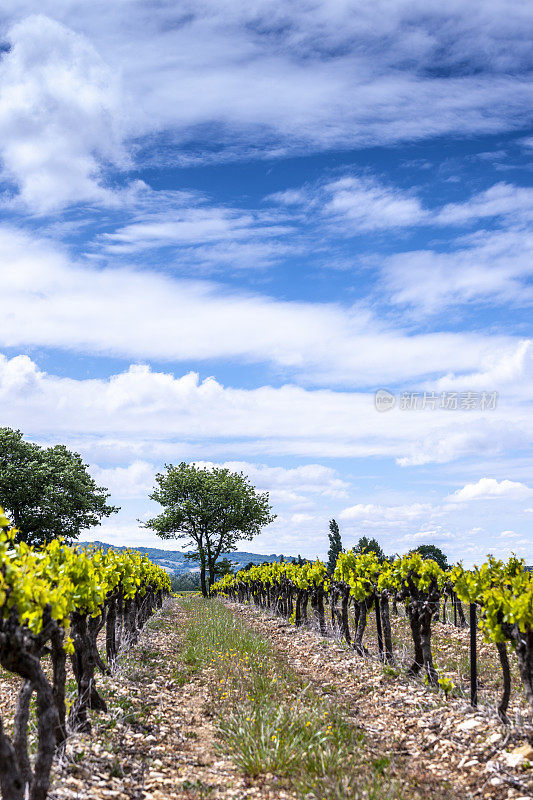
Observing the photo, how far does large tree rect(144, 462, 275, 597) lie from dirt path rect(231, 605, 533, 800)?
4128 centimetres

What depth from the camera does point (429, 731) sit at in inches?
355

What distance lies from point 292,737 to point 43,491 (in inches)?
1448

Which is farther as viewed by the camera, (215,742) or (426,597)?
(426,597)

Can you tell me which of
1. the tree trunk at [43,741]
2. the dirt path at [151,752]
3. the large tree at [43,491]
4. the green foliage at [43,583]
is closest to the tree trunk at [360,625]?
the dirt path at [151,752]

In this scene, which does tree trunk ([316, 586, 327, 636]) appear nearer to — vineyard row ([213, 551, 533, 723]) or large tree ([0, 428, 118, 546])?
vineyard row ([213, 551, 533, 723])

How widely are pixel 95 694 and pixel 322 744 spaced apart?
405cm

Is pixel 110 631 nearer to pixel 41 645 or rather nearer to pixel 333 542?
pixel 41 645

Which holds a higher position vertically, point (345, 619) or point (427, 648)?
point (427, 648)

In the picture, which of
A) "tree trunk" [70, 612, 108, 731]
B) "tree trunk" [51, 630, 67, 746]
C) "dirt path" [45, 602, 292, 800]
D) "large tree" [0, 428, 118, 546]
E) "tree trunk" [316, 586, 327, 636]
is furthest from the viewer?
"large tree" [0, 428, 118, 546]

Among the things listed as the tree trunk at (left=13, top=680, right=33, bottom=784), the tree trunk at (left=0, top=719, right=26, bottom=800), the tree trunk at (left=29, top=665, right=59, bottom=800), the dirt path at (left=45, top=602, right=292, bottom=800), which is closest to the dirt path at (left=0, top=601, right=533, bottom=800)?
the dirt path at (left=45, top=602, right=292, bottom=800)

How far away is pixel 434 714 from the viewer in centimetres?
963

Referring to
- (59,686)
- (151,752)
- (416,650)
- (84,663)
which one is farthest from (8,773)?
(416,650)

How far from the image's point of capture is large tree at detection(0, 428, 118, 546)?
40.0m

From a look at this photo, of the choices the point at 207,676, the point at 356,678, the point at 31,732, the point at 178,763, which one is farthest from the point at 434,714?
the point at 31,732
